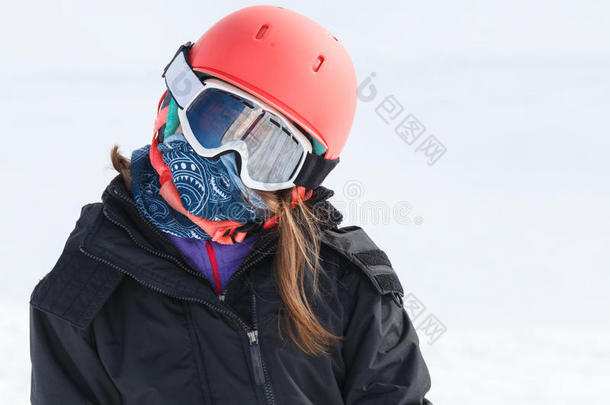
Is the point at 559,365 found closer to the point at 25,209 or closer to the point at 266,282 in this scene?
the point at 266,282

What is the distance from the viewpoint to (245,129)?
5.00 ft

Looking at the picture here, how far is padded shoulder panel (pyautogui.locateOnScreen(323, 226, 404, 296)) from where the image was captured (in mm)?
1625

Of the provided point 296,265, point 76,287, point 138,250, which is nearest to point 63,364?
point 76,287

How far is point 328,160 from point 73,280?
2.10 ft

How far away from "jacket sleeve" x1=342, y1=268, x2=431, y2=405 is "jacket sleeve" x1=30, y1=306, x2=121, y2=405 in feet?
1.89

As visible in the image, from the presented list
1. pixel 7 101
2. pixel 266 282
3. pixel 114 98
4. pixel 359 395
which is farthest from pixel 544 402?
pixel 7 101

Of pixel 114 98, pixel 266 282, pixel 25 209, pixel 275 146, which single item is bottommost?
pixel 25 209

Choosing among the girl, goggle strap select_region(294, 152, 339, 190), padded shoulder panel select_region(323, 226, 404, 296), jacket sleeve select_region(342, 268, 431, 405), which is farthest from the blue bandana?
jacket sleeve select_region(342, 268, 431, 405)

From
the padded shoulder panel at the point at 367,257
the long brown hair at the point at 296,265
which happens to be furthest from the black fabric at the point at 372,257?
the long brown hair at the point at 296,265

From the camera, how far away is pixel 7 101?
4859mm

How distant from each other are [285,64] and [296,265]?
0.46 m

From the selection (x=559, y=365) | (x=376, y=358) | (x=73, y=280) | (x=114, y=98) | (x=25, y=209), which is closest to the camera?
(x=73, y=280)

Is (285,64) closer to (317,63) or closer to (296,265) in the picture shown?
(317,63)

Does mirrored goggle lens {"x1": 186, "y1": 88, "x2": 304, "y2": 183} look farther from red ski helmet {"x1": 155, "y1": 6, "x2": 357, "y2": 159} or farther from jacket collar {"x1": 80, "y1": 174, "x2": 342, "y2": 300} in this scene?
jacket collar {"x1": 80, "y1": 174, "x2": 342, "y2": 300}
